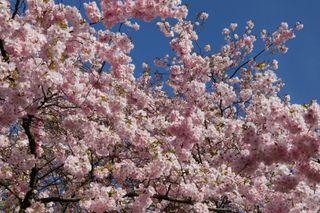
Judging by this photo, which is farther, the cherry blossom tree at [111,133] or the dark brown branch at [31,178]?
the dark brown branch at [31,178]

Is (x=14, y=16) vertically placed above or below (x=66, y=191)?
above

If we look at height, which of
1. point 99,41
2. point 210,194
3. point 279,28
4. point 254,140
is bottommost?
point 210,194

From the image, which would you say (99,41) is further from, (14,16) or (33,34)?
(33,34)

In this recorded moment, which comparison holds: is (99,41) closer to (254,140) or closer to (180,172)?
(180,172)

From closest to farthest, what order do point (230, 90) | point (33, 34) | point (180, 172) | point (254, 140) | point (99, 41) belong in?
point (33, 34) → point (254, 140) → point (180, 172) → point (99, 41) → point (230, 90)

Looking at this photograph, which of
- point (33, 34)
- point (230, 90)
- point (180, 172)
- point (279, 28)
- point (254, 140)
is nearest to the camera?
point (33, 34)

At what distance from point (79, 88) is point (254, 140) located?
2.99m

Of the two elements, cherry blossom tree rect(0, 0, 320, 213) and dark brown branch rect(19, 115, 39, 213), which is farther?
dark brown branch rect(19, 115, 39, 213)

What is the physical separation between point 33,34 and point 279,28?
13523 mm

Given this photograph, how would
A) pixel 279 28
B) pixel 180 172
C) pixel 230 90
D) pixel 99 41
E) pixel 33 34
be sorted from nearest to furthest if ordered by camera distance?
pixel 33 34
pixel 180 172
pixel 99 41
pixel 230 90
pixel 279 28

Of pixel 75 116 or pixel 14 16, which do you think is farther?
pixel 75 116

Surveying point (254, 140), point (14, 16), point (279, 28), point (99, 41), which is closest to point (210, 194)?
point (254, 140)

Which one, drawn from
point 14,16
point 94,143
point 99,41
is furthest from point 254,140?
point 14,16

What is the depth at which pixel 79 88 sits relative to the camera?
7.64 metres
